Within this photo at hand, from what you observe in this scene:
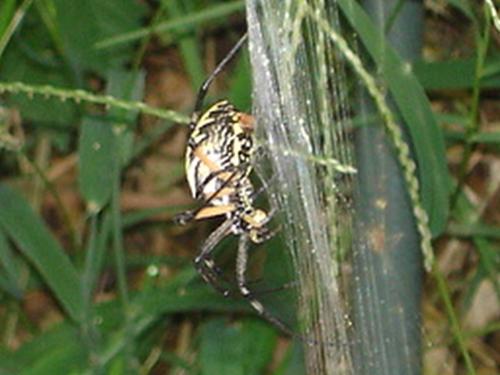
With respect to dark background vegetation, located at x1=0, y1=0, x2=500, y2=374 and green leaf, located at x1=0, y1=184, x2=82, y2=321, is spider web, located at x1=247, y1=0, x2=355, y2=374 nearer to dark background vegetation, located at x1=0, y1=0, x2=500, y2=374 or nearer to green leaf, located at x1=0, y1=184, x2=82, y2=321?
dark background vegetation, located at x1=0, y1=0, x2=500, y2=374

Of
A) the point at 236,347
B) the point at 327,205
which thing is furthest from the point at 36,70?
the point at 327,205

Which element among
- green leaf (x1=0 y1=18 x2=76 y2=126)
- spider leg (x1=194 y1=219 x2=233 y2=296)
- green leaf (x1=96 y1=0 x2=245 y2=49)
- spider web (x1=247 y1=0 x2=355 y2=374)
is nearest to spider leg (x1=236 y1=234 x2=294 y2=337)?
spider leg (x1=194 y1=219 x2=233 y2=296)

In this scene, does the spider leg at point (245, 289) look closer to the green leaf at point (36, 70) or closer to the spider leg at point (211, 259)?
the spider leg at point (211, 259)

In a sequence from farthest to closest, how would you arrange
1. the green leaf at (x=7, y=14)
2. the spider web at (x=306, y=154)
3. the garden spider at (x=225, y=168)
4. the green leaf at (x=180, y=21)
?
the green leaf at (x=180, y=21)
the green leaf at (x=7, y=14)
the garden spider at (x=225, y=168)
the spider web at (x=306, y=154)

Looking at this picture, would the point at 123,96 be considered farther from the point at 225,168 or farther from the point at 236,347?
the point at 225,168

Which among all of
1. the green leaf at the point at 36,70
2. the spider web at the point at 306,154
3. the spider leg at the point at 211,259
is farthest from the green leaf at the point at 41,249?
the spider web at the point at 306,154

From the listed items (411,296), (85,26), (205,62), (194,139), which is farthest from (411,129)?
(205,62)
